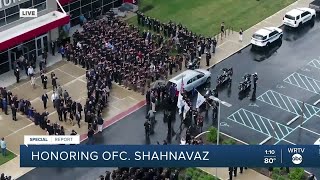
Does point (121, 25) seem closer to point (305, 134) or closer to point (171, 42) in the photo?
point (171, 42)

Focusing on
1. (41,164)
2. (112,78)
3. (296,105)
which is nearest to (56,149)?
(41,164)

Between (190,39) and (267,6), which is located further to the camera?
(267,6)

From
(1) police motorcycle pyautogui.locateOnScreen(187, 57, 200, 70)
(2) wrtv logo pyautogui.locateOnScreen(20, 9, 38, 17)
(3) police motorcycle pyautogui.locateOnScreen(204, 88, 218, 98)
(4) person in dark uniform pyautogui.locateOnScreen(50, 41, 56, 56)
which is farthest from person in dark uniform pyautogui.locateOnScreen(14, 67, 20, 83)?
(3) police motorcycle pyautogui.locateOnScreen(204, 88, 218, 98)

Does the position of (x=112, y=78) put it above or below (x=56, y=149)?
below

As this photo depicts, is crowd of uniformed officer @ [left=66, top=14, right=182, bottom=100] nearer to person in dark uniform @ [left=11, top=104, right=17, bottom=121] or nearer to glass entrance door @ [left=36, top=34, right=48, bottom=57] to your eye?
glass entrance door @ [left=36, top=34, right=48, bottom=57]

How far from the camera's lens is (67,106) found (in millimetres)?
52750

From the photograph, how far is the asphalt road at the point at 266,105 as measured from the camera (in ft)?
→ 169

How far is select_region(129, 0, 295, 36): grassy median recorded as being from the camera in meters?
66.6

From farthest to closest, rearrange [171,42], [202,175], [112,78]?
[171,42] → [112,78] → [202,175]

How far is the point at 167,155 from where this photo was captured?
41562mm

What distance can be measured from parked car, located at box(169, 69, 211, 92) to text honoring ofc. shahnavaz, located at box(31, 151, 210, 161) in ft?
46.5

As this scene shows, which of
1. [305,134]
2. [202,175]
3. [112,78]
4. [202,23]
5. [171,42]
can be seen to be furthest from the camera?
[202,23]

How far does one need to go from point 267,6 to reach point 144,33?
44.2 ft

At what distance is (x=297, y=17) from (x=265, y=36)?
190 inches
